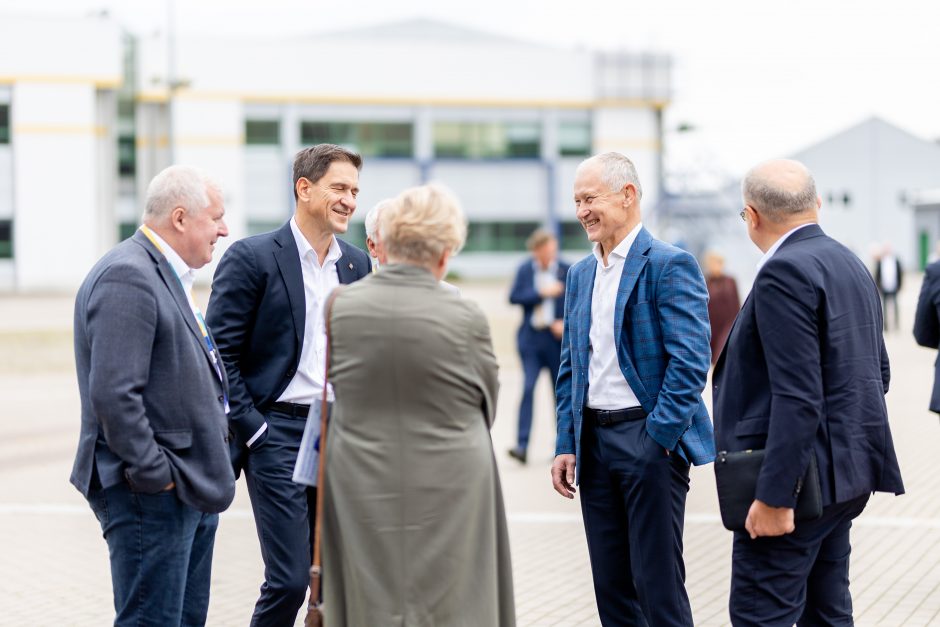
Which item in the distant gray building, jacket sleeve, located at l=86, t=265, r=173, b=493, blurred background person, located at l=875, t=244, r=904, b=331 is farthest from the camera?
the distant gray building

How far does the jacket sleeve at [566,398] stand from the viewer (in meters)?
4.37

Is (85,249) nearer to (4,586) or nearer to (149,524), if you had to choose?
(4,586)

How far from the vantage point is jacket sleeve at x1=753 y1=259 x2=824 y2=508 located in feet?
11.4

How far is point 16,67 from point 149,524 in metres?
45.0

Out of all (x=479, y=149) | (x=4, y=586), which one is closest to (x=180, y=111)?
(x=479, y=149)

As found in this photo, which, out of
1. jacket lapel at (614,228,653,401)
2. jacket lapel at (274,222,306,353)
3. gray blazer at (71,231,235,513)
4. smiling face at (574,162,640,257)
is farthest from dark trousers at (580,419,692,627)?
gray blazer at (71,231,235,513)

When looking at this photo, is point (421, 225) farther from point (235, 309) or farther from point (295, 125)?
point (295, 125)

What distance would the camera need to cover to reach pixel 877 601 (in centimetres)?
571

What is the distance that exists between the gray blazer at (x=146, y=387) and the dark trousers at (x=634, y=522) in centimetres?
134

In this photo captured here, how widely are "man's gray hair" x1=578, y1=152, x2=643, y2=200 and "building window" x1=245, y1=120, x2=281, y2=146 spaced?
150ft

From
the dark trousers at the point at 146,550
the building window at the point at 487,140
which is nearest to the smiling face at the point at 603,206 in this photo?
the dark trousers at the point at 146,550

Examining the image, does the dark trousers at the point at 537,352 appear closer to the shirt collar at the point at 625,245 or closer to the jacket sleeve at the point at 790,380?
the shirt collar at the point at 625,245

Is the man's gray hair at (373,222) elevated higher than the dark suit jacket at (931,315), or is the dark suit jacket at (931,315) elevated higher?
the man's gray hair at (373,222)

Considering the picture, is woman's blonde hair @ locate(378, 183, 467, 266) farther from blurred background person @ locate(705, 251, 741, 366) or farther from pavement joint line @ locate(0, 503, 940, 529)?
blurred background person @ locate(705, 251, 741, 366)
